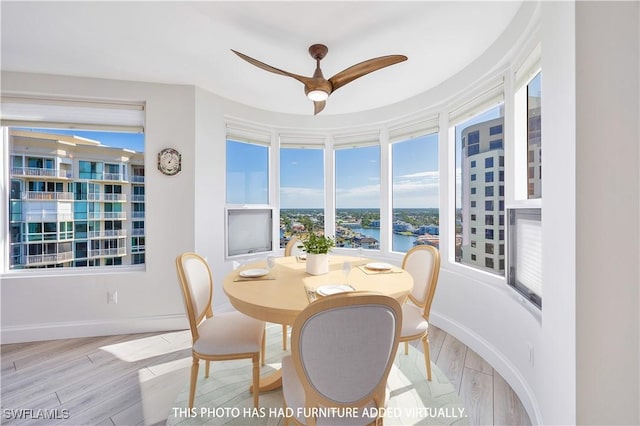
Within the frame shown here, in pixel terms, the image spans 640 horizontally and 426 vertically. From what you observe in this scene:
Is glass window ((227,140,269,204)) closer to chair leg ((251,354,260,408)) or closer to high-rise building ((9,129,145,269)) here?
high-rise building ((9,129,145,269))

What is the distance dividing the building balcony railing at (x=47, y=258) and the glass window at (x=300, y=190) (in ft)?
7.83

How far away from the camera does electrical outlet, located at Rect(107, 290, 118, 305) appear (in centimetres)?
266

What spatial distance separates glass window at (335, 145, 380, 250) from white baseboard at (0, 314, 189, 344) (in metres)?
2.35

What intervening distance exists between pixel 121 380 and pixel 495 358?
2887mm

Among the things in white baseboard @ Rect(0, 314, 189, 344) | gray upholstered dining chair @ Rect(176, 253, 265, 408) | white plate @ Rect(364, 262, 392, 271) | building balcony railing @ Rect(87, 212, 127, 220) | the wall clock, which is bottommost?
white baseboard @ Rect(0, 314, 189, 344)

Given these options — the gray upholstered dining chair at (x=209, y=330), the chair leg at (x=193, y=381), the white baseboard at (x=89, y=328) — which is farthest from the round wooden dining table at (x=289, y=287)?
the white baseboard at (x=89, y=328)

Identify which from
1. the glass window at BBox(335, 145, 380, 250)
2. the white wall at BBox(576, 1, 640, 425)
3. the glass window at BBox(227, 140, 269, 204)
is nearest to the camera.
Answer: the white wall at BBox(576, 1, 640, 425)

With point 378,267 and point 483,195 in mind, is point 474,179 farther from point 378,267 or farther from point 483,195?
point 378,267

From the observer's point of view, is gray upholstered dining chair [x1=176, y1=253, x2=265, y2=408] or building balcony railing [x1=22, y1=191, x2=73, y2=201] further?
building balcony railing [x1=22, y1=191, x2=73, y2=201]

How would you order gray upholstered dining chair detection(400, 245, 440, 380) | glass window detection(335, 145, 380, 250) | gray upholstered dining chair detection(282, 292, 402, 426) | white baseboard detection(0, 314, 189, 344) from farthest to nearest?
glass window detection(335, 145, 380, 250), white baseboard detection(0, 314, 189, 344), gray upholstered dining chair detection(400, 245, 440, 380), gray upholstered dining chair detection(282, 292, 402, 426)

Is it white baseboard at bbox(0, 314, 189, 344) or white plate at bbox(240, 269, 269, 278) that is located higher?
white plate at bbox(240, 269, 269, 278)

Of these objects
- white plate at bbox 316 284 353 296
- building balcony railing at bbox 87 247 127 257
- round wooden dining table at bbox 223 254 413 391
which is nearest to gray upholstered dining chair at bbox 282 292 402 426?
round wooden dining table at bbox 223 254 413 391

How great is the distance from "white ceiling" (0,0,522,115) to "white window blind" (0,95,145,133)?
280 mm

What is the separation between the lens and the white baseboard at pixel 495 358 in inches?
62.0
